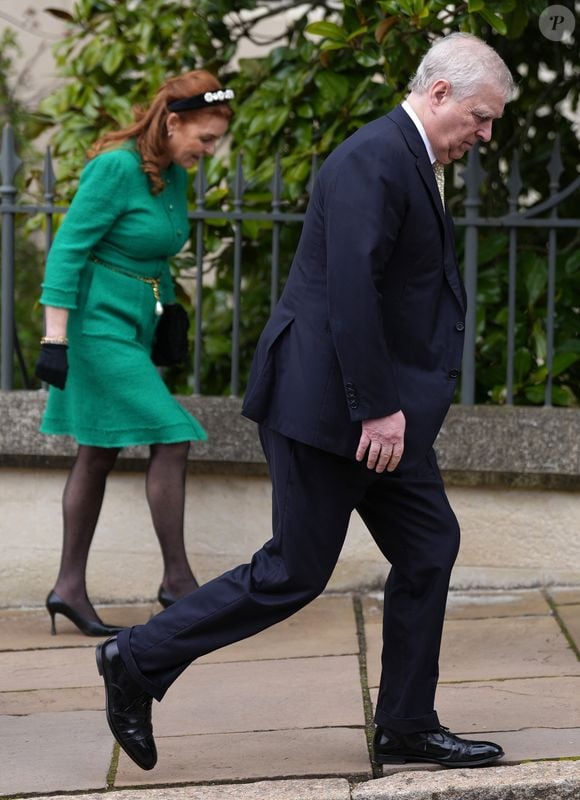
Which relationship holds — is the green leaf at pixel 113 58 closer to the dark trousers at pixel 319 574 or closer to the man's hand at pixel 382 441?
the dark trousers at pixel 319 574

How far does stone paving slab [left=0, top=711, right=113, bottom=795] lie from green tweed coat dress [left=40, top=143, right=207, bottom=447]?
110 cm

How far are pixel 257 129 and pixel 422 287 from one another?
225 cm

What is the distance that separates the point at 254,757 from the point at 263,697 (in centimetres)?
50

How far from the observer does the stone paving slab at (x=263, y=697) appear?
3900mm

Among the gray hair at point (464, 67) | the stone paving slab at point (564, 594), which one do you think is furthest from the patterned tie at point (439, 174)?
the stone paving slab at point (564, 594)

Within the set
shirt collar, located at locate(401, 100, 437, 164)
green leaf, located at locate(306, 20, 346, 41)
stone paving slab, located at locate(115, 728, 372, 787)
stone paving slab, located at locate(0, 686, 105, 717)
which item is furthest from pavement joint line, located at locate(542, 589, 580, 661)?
green leaf, located at locate(306, 20, 346, 41)

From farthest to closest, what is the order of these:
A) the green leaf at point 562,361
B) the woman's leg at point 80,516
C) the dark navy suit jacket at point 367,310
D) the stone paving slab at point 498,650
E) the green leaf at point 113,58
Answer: the green leaf at point 113,58 < the green leaf at point 562,361 < the woman's leg at point 80,516 < the stone paving slab at point 498,650 < the dark navy suit jacket at point 367,310

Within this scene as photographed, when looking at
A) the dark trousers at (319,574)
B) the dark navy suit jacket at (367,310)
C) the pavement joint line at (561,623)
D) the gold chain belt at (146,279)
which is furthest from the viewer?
the gold chain belt at (146,279)

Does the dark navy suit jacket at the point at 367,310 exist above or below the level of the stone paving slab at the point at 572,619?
above

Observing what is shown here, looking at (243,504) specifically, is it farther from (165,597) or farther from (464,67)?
(464,67)

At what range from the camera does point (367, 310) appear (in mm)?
3162

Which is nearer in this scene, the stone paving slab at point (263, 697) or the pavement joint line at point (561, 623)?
the stone paving slab at point (263, 697)

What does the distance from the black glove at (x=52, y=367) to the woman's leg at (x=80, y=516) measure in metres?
0.37

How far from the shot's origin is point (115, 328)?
474 centimetres
